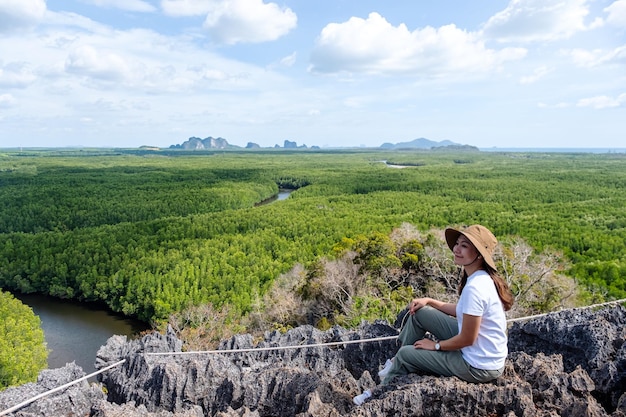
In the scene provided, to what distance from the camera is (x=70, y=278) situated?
1153 inches

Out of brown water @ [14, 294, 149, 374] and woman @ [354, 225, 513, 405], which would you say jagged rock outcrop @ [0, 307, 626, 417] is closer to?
woman @ [354, 225, 513, 405]

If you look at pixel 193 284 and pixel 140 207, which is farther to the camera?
pixel 140 207

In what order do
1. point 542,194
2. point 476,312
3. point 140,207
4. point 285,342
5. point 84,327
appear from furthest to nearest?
point 542,194
point 140,207
point 84,327
point 285,342
point 476,312

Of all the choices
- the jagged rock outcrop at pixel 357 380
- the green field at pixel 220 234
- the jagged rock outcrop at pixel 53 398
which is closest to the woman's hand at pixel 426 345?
the jagged rock outcrop at pixel 357 380

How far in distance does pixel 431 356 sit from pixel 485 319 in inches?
23.7

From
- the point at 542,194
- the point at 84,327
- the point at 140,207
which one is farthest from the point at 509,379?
the point at 542,194

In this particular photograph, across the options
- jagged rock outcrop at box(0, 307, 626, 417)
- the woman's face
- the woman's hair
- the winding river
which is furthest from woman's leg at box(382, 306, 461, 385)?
the winding river

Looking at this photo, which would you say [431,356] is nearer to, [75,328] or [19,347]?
[19,347]

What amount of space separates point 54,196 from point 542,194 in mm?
67819

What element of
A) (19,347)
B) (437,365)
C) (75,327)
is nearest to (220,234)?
(75,327)

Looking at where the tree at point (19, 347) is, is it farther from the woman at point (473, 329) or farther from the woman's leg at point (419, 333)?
the woman at point (473, 329)

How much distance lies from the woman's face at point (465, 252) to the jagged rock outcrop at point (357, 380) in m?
1.03

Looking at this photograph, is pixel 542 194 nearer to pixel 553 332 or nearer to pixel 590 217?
pixel 590 217

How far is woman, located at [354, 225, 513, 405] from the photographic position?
3508 millimetres
